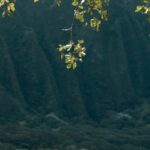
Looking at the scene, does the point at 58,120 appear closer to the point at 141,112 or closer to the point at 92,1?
the point at 141,112

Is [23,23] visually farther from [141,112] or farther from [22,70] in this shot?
[141,112]

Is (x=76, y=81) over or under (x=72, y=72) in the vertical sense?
under

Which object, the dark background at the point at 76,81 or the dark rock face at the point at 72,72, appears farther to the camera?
the dark rock face at the point at 72,72

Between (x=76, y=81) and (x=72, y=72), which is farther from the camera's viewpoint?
(x=72, y=72)

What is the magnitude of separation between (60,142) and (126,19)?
2143 inches

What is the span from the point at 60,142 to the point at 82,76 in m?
35.6

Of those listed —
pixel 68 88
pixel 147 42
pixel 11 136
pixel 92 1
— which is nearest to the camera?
pixel 92 1

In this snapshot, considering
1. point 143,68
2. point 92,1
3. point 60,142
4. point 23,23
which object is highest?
point 23,23

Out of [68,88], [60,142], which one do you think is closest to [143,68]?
[68,88]

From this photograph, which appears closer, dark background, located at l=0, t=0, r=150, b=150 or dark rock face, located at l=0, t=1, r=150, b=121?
dark background, located at l=0, t=0, r=150, b=150

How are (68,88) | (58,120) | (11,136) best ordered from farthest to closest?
(68,88), (58,120), (11,136)

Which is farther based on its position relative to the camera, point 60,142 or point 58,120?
point 58,120

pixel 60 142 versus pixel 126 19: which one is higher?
pixel 126 19

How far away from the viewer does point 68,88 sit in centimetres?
11744
